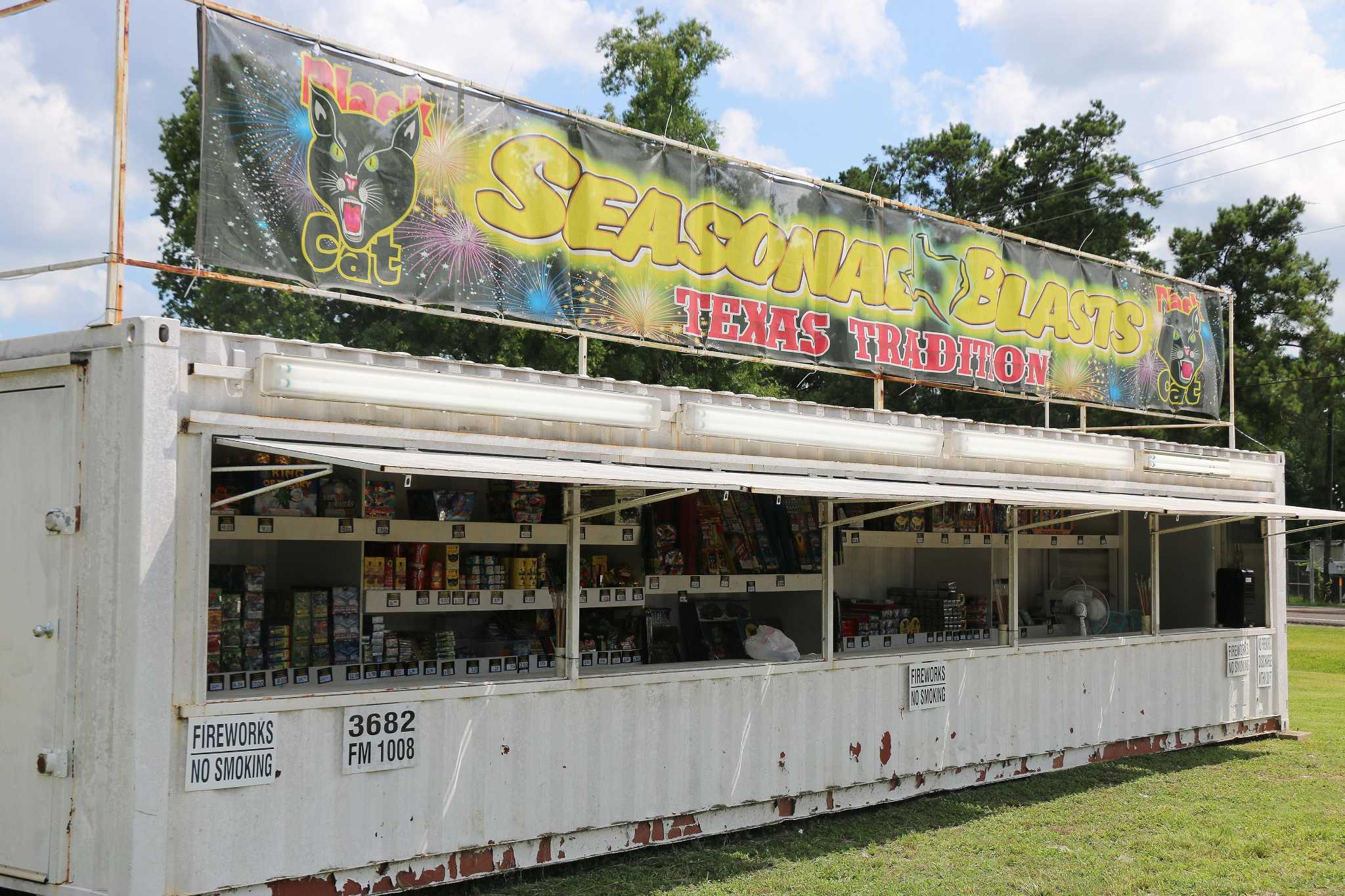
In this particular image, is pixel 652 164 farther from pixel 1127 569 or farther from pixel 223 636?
pixel 1127 569

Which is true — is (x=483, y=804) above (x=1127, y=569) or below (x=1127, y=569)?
below

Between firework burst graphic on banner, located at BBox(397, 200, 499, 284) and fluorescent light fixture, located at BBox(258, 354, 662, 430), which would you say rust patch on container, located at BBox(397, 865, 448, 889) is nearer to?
fluorescent light fixture, located at BBox(258, 354, 662, 430)

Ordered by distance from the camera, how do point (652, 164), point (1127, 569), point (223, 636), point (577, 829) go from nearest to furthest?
point (223, 636) < point (577, 829) < point (652, 164) < point (1127, 569)

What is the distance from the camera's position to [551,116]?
857cm

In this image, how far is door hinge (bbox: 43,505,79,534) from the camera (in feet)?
20.4

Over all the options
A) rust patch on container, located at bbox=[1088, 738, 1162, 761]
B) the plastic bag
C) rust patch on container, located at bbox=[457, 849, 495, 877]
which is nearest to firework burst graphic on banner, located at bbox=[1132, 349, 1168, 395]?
rust patch on container, located at bbox=[1088, 738, 1162, 761]

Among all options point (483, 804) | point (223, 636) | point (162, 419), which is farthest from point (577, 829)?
point (162, 419)

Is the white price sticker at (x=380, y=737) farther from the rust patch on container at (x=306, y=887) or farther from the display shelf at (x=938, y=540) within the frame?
the display shelf at (x=938, y=540)

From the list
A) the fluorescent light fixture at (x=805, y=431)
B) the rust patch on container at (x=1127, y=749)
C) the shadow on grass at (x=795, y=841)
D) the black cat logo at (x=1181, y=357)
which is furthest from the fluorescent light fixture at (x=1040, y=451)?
the shadow on grass at (x=795, y=841)

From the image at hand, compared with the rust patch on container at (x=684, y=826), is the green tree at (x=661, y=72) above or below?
above

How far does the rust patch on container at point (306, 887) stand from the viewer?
6.37 m

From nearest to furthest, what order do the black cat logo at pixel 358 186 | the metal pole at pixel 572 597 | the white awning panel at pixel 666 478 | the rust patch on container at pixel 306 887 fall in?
the white awning panel at pixel 666 478, the rust patch on container at pixel 306 887, the black cat logo at pixel 358 186, the metal pole at pixel 572 597

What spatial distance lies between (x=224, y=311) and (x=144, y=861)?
2553cm

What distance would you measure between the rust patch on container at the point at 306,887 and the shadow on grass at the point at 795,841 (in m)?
0.84
